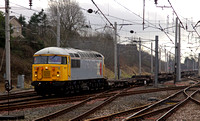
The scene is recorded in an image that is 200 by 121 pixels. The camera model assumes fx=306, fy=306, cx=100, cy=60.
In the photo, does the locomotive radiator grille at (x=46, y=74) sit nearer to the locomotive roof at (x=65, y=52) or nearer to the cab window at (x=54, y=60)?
the cab window at (x=54, y=60)

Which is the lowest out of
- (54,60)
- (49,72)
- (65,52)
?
(49,72)

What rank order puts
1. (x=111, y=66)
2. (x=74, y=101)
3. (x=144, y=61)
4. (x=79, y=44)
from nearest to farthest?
1. (x=74, y=101)
2. (x=79, y=44)
3. (x=111, y=66)
4. (x=144, y=61)

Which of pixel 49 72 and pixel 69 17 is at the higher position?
pixel 69 17

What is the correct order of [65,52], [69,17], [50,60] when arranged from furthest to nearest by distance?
1. [69,17]
2. [65,52]
3. [50,60]

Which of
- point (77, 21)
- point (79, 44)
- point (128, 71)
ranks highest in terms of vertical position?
point (77, 21)

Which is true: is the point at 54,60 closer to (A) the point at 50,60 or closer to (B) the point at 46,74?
(A) the point at 50,60

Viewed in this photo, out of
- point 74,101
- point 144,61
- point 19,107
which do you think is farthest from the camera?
point 144,61

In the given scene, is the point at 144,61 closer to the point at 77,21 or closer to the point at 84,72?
the point at 77,21

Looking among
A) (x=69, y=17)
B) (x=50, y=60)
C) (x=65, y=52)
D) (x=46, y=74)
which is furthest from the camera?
(x=69, y=17)

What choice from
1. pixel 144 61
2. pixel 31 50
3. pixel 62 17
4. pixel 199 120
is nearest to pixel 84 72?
pixel 199 120

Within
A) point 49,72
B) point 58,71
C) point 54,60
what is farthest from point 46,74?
point 54,60

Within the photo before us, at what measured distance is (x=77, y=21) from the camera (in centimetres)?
5809

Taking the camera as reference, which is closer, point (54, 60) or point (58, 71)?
point (58, 71)

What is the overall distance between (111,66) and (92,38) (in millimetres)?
9973
